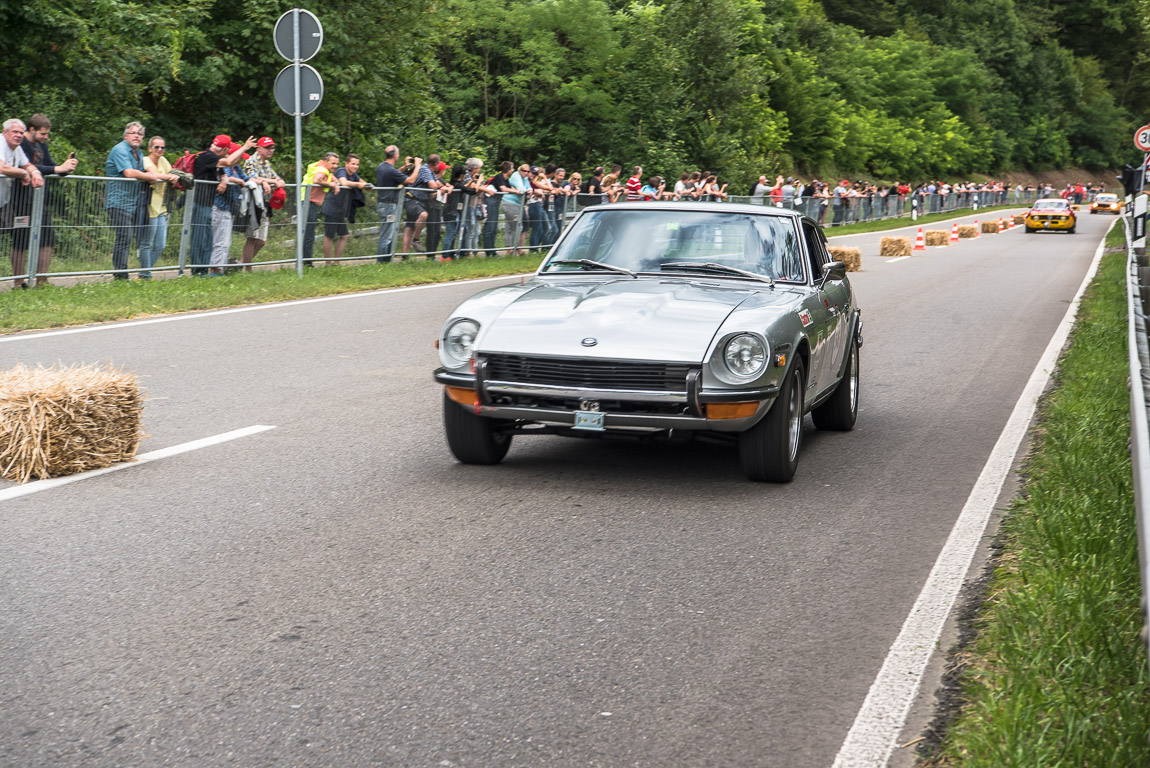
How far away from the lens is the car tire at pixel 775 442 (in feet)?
22.0

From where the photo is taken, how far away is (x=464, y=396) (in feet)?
22.4

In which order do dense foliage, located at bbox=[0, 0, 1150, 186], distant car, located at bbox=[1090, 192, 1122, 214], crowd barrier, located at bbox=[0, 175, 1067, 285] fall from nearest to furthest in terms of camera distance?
crowd barrier, located at bbox=[0, 175, 1067, 285] < dense foliage, located at bbox=[0, 0, 1150, 186] < distant car, located at bbox=[1090, 192, 1122, 214]

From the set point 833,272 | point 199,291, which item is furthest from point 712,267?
point 199,291

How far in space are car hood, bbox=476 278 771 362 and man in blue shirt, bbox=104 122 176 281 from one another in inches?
382

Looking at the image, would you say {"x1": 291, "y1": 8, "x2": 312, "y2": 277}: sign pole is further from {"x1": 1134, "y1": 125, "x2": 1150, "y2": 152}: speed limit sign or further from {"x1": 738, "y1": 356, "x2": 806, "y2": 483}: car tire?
{"x1": 1134, "y1": 125, "x2": 1150, "y2": 152}: speed limit sign

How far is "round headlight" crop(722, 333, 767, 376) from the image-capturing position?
21.4 feet

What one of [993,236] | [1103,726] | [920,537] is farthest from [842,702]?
[993,236]

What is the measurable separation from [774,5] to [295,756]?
2713 inches

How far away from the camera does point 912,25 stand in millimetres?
105875

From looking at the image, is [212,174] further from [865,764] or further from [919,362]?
[865,764]

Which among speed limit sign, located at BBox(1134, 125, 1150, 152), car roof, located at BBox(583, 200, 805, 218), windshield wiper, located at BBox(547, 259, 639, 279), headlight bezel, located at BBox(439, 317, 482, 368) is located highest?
speed limit sign, located at BBox(1134, 125, 1150, 152)

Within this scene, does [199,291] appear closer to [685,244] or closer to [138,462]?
[138,462]

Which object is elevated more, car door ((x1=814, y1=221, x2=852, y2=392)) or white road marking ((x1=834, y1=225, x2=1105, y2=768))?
car door ((x1=814, y1=221, x2=852, y2=392))

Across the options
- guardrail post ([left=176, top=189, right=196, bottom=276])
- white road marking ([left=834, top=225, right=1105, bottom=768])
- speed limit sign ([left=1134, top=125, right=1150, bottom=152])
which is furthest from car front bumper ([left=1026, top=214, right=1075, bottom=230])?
white road marking ([left=834, top=225, right=1105, bottom=768])
